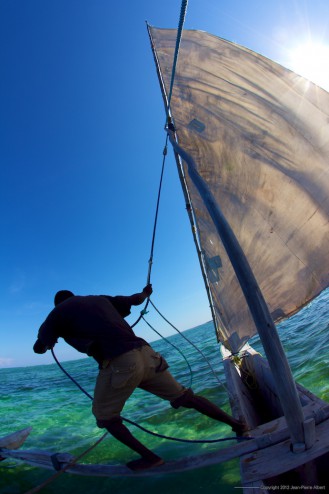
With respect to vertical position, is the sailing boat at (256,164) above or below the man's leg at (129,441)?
above

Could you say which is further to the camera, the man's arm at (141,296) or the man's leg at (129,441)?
the man's arm at (141,296)

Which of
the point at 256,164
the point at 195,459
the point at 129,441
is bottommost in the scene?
the point at 195,459

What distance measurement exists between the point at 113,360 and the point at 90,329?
432 millimetres

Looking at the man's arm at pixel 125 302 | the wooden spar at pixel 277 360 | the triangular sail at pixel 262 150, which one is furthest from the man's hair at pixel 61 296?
the triangular sail at pixel 262 150

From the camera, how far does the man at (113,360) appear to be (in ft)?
9.06

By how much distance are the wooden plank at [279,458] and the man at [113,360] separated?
1.02m

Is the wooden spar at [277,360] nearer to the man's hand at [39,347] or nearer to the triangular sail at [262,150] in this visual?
the triangular sail at [262,150]

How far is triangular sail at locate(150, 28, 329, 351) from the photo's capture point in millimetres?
3291

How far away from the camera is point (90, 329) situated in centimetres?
294

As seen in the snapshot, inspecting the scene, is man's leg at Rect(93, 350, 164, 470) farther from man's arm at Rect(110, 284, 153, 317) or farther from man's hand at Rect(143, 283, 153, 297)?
man's hand at Rect(143, 283, 153, 297)

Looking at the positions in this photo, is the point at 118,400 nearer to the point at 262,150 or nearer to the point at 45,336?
the point at 45,336

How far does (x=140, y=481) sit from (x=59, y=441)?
12.4 ft

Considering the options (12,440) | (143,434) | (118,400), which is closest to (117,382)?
(118,400)

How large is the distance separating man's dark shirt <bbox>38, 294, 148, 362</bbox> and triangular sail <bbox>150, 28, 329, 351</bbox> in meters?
2.21
